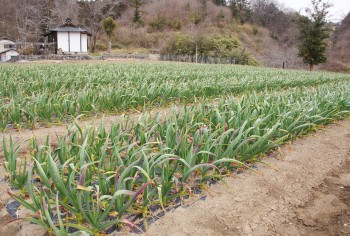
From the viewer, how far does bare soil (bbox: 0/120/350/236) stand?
1.87m

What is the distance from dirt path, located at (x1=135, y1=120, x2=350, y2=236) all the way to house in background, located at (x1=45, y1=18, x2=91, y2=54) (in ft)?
98.0

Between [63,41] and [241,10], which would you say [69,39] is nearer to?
[63,41]

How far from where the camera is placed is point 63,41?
29.9m

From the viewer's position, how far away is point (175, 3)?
69188 millimetres

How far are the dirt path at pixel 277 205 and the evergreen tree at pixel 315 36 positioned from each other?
99.0 feet

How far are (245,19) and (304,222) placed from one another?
7292 cm

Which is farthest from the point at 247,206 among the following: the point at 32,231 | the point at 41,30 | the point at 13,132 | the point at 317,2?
the point at 41,30

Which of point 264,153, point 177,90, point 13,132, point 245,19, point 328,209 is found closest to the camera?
point 328,209

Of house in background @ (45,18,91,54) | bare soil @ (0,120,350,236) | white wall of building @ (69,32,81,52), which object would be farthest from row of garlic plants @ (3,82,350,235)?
white wall of building @ (69,32,81,52)

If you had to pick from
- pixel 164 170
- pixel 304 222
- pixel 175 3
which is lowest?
pixel 304 222

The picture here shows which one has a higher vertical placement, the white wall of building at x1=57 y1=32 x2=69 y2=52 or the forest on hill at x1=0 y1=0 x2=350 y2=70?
the forest on hill at x1=0 y1=0 x2=350 y2=70

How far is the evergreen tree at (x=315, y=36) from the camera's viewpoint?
97.0ft

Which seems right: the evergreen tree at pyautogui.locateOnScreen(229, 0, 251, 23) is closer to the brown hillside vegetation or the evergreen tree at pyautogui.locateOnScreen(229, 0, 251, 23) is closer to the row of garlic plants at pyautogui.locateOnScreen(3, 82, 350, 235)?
the brown hillside vegetation

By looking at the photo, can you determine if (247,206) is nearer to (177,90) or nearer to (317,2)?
(177,90)
